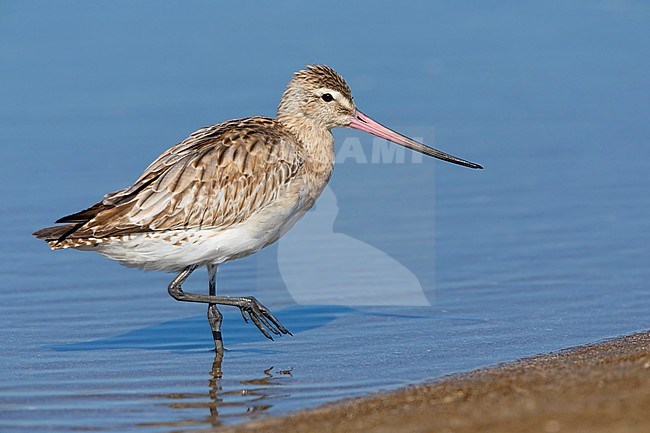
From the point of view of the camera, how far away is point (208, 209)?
857cm

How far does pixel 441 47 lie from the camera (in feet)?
49.2

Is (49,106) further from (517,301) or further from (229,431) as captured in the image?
(229,431)

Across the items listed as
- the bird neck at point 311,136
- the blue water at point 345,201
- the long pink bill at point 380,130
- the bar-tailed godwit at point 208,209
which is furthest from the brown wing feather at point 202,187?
the blue water at point 345,201

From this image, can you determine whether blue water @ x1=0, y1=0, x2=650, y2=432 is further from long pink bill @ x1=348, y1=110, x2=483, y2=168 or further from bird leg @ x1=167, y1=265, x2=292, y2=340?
long pink bill @ x1=348, y1=110, x2=483, y2=168

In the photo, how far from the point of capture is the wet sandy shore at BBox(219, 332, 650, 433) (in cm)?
537

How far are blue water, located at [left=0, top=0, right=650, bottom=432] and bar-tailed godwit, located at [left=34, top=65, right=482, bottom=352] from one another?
621 millimetres

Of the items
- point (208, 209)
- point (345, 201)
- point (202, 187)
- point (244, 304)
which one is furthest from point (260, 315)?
point (345, 201)

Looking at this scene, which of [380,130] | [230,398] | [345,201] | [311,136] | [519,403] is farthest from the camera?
[345,201]

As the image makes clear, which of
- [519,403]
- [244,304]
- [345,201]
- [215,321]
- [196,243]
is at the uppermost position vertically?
[345,201]

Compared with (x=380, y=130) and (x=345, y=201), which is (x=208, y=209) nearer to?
(x=380, y=130)

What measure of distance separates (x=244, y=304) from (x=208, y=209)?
67 cm

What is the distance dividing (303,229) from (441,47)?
4.89 m

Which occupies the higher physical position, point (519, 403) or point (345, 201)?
point (345, 201)

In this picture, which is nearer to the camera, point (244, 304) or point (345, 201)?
point (244, 304)
